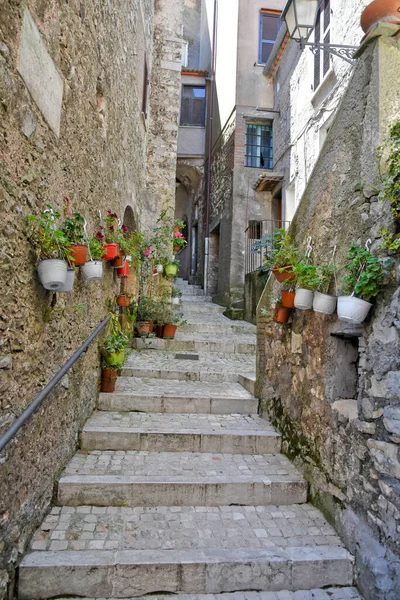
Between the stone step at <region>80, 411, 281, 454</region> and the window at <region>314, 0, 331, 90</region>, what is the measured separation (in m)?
7.60

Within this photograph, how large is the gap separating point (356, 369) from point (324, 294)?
1.97ft

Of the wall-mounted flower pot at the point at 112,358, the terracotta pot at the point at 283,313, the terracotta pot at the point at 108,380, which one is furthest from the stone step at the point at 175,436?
the terracotta pot at the point at 283,313

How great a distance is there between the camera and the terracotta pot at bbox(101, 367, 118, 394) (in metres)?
4.09

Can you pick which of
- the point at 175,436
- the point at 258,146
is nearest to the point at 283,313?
the point at 175,436

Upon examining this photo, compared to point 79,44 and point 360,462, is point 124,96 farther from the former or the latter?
point 360,462

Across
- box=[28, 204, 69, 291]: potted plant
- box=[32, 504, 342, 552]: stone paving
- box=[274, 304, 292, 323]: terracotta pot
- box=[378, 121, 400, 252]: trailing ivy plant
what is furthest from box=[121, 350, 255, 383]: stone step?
box=[378, 121, 400, 252]: trailing ivy plant

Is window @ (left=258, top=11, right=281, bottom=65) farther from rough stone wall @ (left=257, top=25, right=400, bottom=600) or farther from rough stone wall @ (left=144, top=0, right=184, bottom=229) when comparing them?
rough stone wall @ (left=257, top=25, right=400, bottom=600)

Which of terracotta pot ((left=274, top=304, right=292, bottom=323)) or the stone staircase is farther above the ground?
terracotta pot ((left=274, top=304, right=292, bottom=323))

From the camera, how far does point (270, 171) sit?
436 inches

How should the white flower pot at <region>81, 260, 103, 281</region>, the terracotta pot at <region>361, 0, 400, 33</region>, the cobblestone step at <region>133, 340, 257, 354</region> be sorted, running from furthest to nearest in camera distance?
the cobblestone step at <region>133, 340, 257, 354</region>
the white flower pot at <region>81, 260, 103, 281</region>
the terracotta pot at <region>361, 0, 400, 33</region>

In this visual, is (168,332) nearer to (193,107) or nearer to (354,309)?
(354,309)

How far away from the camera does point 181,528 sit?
254 cm

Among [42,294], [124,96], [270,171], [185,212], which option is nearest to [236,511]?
[42,294]

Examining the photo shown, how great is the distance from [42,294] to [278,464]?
235 cm
